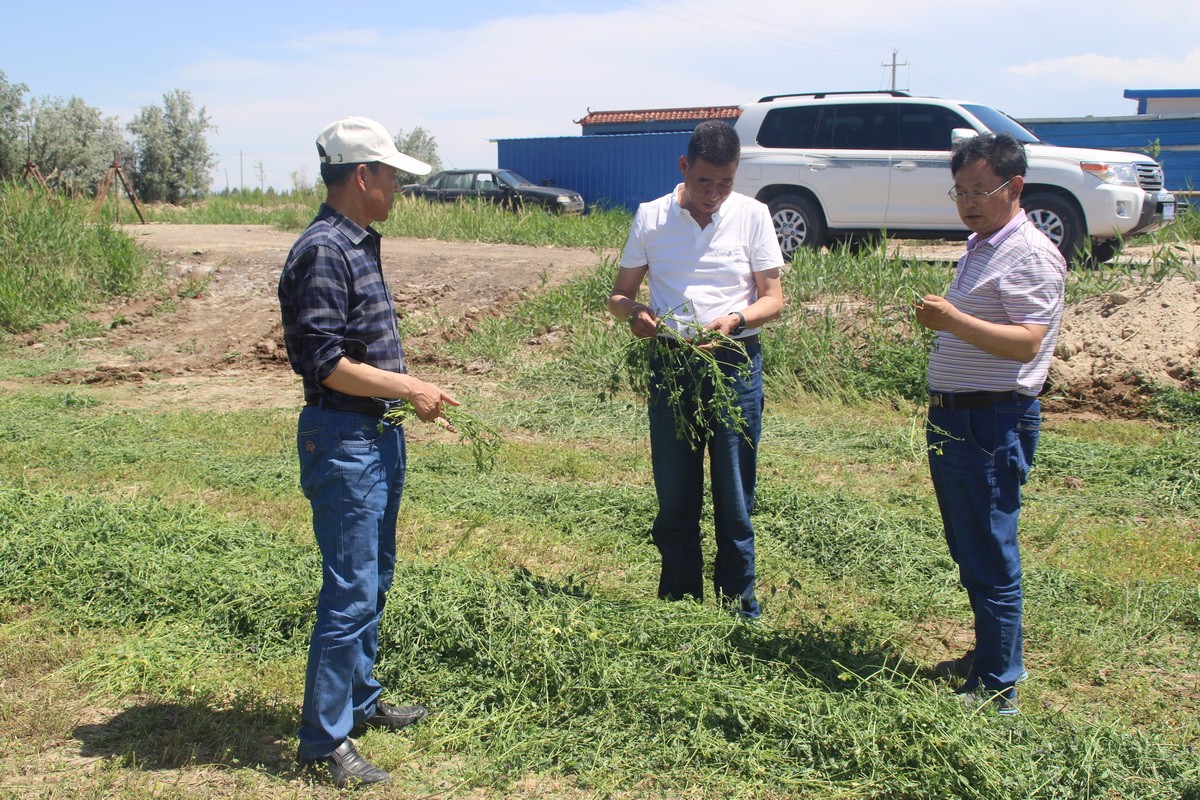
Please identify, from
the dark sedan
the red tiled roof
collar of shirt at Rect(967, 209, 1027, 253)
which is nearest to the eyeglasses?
collar of shirt at Rect(967, 209, 1027, 253)

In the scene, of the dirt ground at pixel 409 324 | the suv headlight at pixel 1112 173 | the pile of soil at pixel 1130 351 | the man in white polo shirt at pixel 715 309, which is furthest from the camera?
the suv headlight at pixel 1112 173

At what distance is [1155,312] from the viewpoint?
8.66 meters

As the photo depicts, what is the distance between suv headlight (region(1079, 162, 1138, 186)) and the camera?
10672mm

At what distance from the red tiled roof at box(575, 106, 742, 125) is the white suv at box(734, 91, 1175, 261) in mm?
21008

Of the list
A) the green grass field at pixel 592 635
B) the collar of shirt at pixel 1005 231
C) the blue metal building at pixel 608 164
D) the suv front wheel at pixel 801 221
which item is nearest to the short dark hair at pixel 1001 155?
the collar of shirt at pixel 1005 231

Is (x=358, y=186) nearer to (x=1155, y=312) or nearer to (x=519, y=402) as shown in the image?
(x=519, y=402)

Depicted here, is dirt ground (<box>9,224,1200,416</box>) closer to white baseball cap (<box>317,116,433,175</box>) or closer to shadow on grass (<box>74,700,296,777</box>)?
shadow on grass (<box>74,700,296,777</box>)

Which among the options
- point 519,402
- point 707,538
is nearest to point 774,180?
point 519,402

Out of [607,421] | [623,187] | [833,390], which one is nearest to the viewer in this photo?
[607,421]

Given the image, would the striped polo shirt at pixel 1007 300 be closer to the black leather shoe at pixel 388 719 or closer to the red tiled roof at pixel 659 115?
the black leather shoe at pixel 388 719

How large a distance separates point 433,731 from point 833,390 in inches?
243

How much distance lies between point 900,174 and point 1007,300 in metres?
9.16

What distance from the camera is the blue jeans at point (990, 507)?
3273mm

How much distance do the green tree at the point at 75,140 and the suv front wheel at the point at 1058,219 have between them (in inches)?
1194
